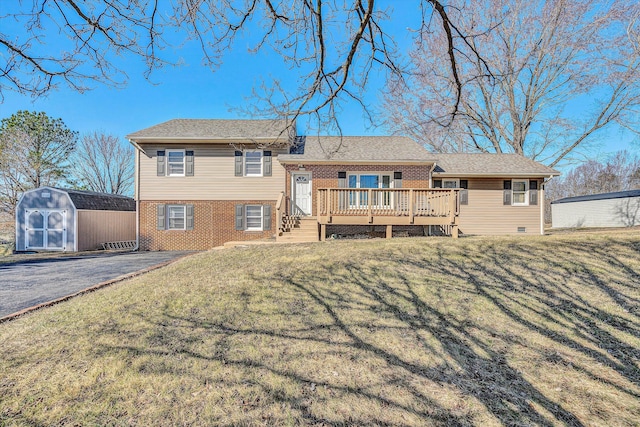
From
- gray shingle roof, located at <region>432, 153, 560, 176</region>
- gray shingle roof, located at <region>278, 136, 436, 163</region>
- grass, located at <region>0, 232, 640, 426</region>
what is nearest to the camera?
grass, located at <region>0, 232, 640, 426</region>

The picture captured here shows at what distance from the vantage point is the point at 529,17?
1639 centimetres

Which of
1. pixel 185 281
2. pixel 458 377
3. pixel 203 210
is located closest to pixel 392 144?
pixel 203 210

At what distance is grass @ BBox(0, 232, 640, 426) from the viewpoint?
2.50 metres

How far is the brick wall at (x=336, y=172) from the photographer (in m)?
13.0

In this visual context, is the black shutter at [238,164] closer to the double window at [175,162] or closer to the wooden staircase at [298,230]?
the double window at [175,162]

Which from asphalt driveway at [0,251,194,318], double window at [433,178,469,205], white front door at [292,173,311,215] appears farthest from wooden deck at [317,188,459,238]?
asphalt driveway at [0,251,194,318]

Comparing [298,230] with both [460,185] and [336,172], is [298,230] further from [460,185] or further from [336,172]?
[460,185]

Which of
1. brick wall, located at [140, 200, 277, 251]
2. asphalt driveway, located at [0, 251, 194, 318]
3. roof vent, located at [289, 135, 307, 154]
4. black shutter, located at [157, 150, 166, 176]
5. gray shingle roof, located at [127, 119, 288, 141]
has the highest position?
gray shingle roof, located at [127, 119, 288, 141]

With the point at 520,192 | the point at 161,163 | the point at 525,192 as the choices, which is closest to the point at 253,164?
the point at 161,163

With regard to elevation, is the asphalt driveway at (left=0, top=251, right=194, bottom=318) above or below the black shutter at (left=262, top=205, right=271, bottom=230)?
below

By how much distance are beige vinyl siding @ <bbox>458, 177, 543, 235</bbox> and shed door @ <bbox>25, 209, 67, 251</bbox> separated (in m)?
19.4

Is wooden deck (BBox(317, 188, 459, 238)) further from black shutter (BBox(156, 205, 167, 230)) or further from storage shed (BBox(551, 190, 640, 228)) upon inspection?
storage shed (BBox(551, 190, 640, 228))

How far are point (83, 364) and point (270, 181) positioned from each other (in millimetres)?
11177

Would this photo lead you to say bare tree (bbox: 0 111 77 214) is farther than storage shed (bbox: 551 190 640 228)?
Yes
